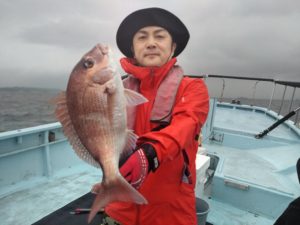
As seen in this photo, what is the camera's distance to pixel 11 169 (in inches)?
191

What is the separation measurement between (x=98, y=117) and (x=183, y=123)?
57cm

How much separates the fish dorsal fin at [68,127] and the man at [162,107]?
49 cm

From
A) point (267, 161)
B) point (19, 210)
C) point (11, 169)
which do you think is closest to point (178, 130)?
point (19, 210)

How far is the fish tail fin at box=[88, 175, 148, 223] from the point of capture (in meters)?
1.52

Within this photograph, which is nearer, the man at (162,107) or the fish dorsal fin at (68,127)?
the fish dorsal fin at (68,127)

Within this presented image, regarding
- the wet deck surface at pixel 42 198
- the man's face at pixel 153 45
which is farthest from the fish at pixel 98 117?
the wet deck surface at pixel 42 198

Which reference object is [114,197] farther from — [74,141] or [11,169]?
[11,169]

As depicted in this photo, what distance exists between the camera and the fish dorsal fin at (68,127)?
5.55 feet

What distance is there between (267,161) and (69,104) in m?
6.22

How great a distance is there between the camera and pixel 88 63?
167 cm

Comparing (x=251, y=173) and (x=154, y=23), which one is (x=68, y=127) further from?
(x=251, y=173)

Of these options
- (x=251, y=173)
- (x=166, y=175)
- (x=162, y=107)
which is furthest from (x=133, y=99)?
(x=251, y=173)

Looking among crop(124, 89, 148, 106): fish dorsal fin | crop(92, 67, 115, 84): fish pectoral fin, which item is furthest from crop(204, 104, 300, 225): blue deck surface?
crop(92, 67, 115, 84): fish pectoral fin

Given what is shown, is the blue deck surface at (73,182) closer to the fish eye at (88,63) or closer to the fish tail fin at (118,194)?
the fish tail fin at (118,194)
